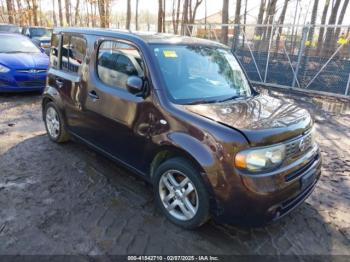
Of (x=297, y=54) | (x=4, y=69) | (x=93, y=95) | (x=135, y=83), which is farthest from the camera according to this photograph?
(x=297, y=54)

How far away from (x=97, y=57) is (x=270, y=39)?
9479mm

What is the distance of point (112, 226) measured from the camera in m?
2.95

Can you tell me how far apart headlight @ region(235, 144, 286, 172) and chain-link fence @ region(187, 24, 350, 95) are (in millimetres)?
8785

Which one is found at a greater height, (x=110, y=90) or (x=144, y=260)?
(x=110, y=90)

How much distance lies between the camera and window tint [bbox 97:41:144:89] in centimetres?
329

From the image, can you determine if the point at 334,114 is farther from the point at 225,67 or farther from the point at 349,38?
the point at 225,67

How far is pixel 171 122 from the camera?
2.85 metres

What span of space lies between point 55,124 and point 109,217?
2.38 metres

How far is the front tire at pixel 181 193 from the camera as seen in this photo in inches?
106

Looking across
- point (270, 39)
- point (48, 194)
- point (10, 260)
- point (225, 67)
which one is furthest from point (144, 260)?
point (270, 39)

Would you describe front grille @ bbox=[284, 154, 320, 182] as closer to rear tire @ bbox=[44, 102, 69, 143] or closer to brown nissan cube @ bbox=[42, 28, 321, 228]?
brown nissan cube @ bbox=[42, 28, 321, 228]

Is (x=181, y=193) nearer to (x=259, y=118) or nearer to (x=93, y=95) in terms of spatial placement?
(x=259, y=118)

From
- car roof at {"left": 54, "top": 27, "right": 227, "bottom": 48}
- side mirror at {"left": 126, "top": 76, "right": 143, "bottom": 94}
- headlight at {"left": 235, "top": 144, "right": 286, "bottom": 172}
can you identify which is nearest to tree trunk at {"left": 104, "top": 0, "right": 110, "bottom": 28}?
car roof at {"left": 54, "top": 27, "right": 227, "bottom": 48}

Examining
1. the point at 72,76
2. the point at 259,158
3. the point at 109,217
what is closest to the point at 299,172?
the point at 259,158
